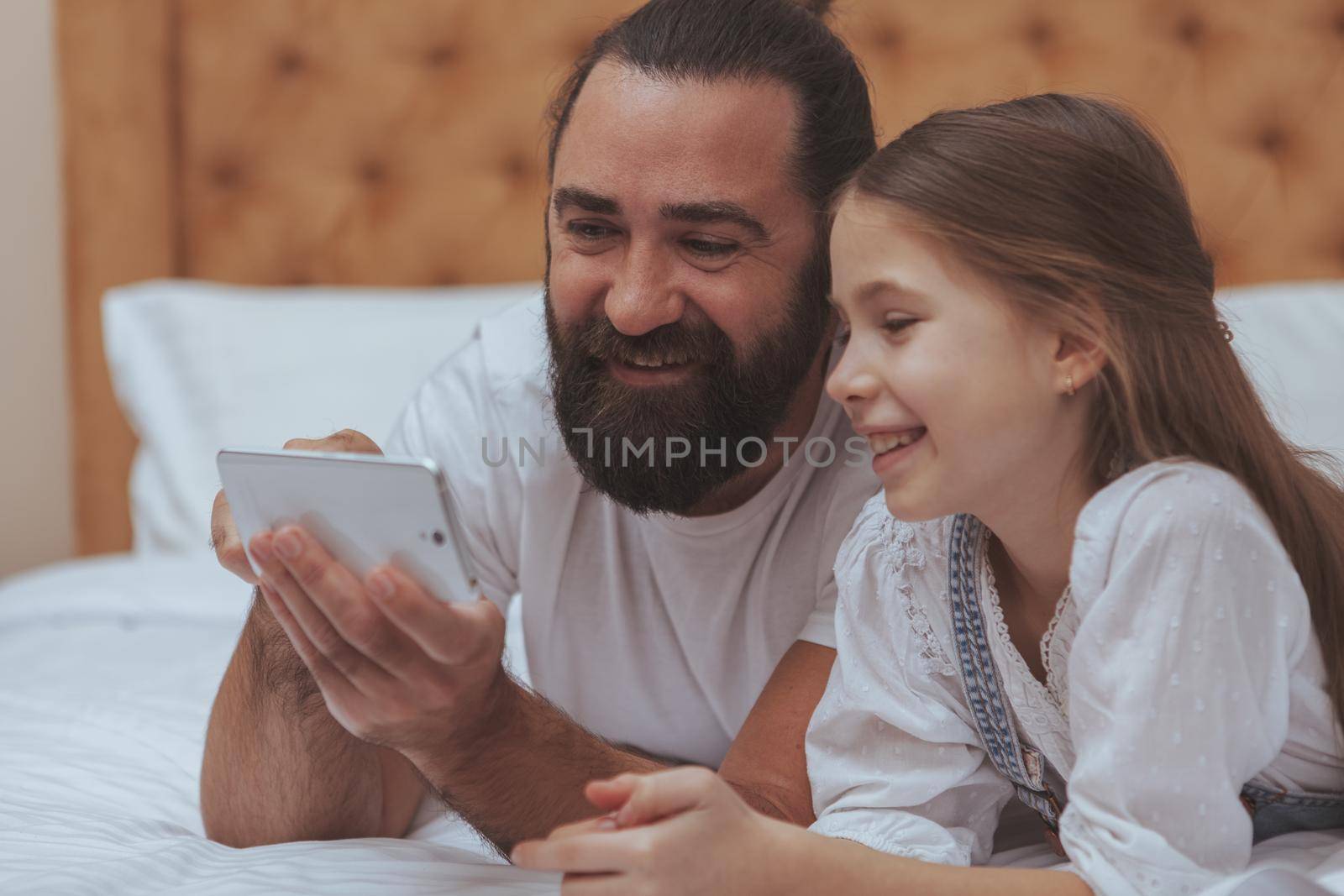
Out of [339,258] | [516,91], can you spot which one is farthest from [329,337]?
[516,91]

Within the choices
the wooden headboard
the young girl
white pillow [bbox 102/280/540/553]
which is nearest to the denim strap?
the young girl

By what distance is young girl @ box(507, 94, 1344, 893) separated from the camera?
0.69 metres

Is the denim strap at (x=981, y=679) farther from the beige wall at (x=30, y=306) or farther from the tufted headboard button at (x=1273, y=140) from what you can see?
the beige wall at (x=30, y=306)

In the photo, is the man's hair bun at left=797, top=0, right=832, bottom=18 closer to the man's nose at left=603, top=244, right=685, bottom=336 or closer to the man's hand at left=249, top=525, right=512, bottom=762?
the man's nose at left=603, top=244, right=685, bottom=336

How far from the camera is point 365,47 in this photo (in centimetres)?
211

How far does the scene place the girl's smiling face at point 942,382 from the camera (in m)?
0.76

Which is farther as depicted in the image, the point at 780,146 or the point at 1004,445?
the point at 780,146

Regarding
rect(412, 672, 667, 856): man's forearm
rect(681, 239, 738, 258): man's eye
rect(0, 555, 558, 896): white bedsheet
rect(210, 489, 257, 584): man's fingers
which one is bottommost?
rect(0, 555, 558, 896): white bedsheet

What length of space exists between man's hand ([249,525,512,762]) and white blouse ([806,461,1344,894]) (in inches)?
11.0

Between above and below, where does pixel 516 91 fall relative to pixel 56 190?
above

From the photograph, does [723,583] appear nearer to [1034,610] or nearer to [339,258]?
[1034,610]

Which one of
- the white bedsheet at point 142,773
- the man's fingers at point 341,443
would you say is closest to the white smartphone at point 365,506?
the man's fingers at point 341,443

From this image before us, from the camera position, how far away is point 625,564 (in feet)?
4.05

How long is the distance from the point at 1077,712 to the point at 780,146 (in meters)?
0.57
